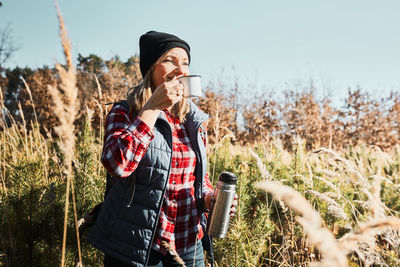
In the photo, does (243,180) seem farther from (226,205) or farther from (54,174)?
(54,174)

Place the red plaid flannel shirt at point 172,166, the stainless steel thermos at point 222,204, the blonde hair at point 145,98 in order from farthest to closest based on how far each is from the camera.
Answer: the blonde hair at point 145,98 < the stainless steel thermos at point 222,204 < the red plaid flannel shirt at point 172,166

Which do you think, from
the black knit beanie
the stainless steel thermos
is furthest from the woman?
the stainless steel thermos

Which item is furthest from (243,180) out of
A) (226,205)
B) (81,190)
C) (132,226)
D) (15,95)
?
(15,95)

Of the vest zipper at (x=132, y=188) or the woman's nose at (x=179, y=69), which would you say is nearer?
the vest zipper at (x=132, y=188)

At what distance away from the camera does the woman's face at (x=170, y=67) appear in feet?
5.21

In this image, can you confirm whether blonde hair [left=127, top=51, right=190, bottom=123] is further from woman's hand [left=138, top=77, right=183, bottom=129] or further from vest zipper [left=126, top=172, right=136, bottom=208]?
vest zipper [left=126, top=172, right=136, bottom=208]

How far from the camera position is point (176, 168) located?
1551 millimetres

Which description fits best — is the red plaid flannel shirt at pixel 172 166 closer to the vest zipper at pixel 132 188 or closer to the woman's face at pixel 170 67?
the vest zipper at pixel 132 188

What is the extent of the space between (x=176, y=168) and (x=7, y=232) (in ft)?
4.23

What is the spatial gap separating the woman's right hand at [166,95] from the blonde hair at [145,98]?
0.25m

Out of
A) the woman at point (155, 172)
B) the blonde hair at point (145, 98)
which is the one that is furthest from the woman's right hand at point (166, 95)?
the blonde hair at point (145, 98)

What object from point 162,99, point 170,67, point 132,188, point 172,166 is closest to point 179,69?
point 170,67

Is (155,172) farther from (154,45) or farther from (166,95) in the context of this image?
(154,45)

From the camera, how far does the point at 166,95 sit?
128 cm
